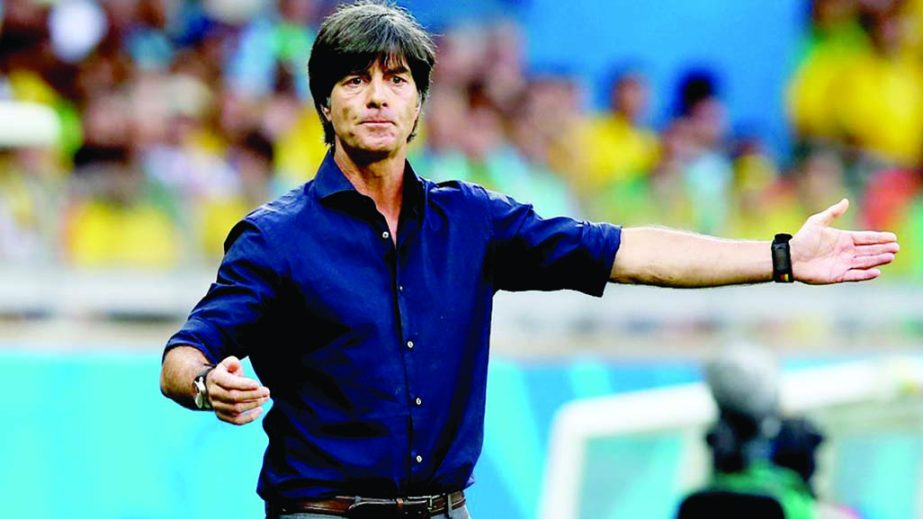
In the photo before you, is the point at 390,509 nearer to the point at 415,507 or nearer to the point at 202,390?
the point at 415,507

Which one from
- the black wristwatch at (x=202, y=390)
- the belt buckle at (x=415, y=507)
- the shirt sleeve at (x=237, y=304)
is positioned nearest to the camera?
the black wristwatch at (x=202, y=390)

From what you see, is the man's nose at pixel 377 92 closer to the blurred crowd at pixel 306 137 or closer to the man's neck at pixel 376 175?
the man's neck at pixel 376 175

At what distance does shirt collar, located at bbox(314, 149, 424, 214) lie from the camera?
4.63 m

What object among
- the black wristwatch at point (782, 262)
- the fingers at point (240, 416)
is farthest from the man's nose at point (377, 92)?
the black wristwatch at point (782, 262)

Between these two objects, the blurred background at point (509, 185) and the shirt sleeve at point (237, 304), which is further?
the blurred background at point (509, 185)

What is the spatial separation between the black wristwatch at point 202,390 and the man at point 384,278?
0.04m

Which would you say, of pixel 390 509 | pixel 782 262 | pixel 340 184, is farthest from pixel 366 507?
pixel 782 262

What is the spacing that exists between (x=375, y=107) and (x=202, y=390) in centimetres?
82

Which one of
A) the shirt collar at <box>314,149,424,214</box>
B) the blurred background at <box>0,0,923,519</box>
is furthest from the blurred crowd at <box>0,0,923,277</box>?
the shirt collar at <box>314,149,424,214</box>

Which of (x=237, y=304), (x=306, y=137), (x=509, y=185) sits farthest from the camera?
(x=509, y=185)

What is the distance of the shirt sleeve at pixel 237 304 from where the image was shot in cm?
439

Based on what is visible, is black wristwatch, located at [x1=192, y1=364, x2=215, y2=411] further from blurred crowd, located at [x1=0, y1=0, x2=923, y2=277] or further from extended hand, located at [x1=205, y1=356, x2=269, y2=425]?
blurred crowd, located at [x1=0, y1=0, x2=923, y2=277]

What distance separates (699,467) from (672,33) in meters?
4.70

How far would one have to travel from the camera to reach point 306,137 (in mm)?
10797
